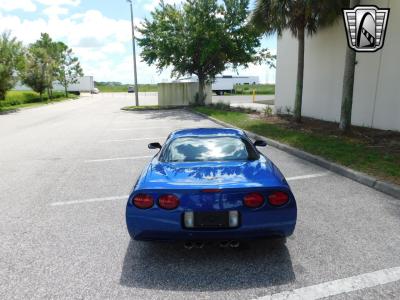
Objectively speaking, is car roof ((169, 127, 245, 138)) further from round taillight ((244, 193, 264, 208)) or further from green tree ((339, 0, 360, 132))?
green tree ((339, 0, 360, 132))

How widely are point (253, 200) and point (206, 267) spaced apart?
2.70 feet

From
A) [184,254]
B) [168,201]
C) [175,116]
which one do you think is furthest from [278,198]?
[175,116]

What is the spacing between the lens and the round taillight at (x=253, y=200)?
307 centimetres

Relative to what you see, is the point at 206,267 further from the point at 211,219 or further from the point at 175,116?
the point at 175,116

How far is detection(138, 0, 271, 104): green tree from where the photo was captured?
2286 centimetres

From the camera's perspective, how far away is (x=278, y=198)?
125 inches

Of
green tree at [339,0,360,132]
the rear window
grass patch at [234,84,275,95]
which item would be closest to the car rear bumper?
the rear window

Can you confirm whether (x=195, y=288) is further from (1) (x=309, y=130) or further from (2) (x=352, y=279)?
(1) (x=309, y=130)

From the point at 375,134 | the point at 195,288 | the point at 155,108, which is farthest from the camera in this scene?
the point at 155,108

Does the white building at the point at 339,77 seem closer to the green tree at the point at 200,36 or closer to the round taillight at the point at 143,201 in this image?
the green tree at the point at 200,36

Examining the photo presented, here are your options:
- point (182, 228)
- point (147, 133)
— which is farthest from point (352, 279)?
point (147, 133)

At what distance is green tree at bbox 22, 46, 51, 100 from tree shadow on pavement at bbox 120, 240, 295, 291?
4092 cm

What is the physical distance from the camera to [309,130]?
37.5 ft

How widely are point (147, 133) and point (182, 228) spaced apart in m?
10.2
